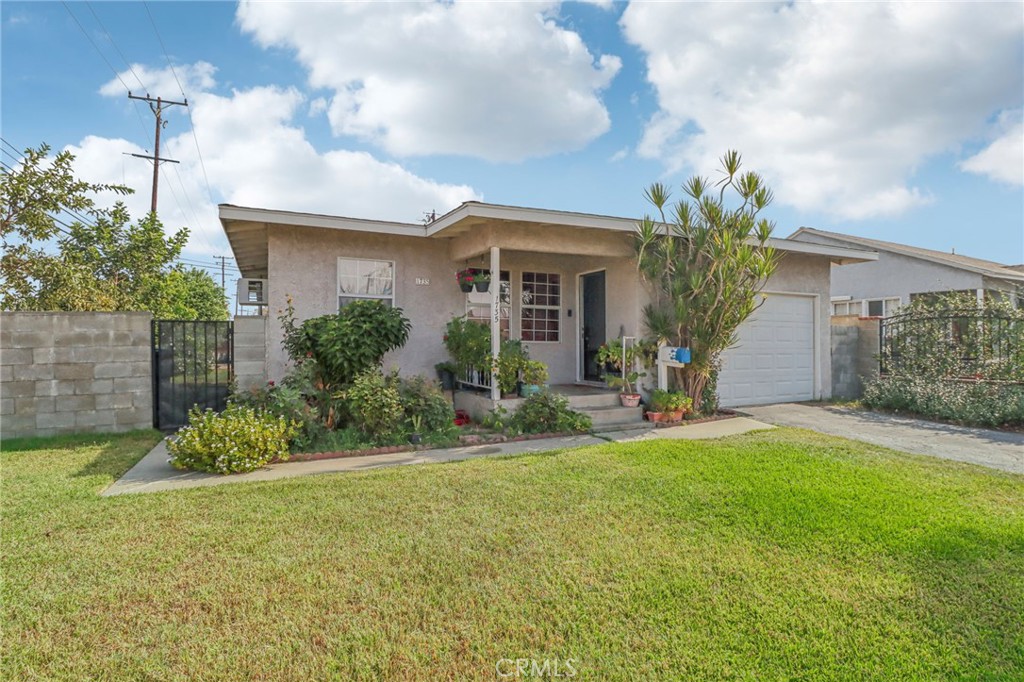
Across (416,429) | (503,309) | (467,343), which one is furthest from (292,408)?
(503,309)

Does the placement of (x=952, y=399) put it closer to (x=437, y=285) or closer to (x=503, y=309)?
(x=503, y=309)

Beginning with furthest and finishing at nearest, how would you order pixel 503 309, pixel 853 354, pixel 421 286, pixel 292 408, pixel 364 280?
pixel 853 354
pixel 503 309
pixel 421 286
pixel 364 280
pixel 292 408

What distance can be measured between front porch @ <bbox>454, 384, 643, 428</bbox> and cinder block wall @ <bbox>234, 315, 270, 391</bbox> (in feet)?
Result: 10.4

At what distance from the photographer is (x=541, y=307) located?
10094 mm

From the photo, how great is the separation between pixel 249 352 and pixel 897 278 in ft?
57.7

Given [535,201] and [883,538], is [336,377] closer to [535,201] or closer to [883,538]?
[535,201]

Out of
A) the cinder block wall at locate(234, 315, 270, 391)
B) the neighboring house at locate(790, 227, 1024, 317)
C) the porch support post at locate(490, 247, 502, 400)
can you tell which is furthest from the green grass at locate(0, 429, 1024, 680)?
the neighboring house at locate(790, 227, 1024, 317)

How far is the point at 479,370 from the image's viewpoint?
26.6 ft

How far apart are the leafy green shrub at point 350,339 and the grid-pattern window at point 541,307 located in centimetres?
320

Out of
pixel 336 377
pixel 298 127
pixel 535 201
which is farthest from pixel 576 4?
pixel 336 377

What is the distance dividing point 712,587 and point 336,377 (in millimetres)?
5641

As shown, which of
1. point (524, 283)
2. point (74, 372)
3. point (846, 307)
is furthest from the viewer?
point (846, 307)

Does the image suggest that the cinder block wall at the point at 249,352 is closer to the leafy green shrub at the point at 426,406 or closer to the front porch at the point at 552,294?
the leafy green shrub at the point at 426,406

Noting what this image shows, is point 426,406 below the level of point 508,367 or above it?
below
